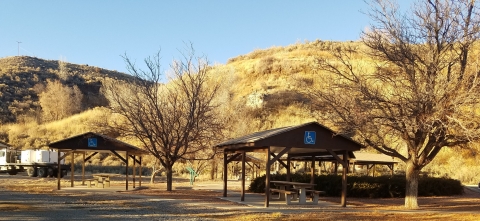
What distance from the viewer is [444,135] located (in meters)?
15.9

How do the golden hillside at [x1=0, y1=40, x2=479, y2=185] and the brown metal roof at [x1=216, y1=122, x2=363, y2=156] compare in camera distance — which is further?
the golden hillside at [x1=0, y1=40, x2=479, y2=185]

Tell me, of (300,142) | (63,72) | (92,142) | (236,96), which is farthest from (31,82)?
(300,142)

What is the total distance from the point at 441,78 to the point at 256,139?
6400 mm

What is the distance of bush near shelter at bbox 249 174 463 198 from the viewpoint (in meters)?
22.8

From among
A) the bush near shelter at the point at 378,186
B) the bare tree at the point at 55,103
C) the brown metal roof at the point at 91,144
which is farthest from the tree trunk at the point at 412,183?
the bare tree at the point at 55,103

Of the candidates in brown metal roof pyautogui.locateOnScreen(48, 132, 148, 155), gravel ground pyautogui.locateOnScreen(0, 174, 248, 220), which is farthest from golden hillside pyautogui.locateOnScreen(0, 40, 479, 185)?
gravel ground pyautogui.locateOnScreen(0, 174, 248, 220)

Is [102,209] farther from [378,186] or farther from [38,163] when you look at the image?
[38,163]

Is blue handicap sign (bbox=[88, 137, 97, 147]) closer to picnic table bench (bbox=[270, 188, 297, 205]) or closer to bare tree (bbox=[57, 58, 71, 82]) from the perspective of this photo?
picnic table bench (bbox=[270, 188, 297, 205])

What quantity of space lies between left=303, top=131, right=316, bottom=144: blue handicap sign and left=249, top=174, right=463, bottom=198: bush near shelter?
6607mm

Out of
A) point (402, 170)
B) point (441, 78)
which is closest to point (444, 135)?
point (441, 78)

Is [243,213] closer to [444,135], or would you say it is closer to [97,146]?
[444,135]

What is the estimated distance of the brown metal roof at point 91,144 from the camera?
2353 centimetres

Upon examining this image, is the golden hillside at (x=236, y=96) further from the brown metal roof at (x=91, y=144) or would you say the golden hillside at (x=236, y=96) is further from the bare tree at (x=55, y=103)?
the brown metal roof at (x=91, y=144)

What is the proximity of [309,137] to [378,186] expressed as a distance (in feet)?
24.3
